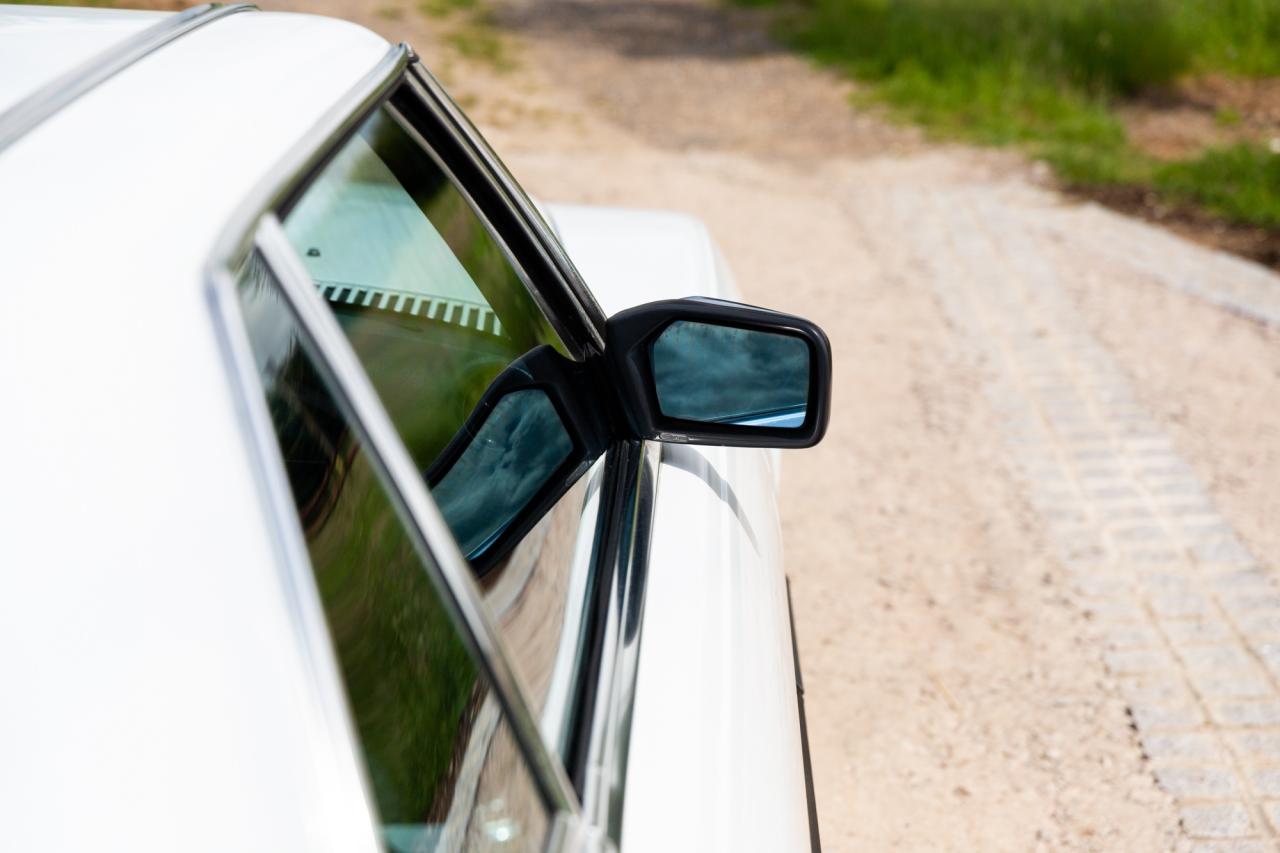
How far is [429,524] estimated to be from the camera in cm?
104

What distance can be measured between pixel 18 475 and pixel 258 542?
187 mm

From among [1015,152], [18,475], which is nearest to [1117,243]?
[1015,152]

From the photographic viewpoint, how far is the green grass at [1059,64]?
322 inches

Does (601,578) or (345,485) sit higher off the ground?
(345,485)

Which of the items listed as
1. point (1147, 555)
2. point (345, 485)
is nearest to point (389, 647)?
point (345, 485)

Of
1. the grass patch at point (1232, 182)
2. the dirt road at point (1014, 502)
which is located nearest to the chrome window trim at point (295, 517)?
the dirt road at point (1014, 502)

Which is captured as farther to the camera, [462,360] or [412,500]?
[462,360]

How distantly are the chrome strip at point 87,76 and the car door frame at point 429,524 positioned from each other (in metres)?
0.22

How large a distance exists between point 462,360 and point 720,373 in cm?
41

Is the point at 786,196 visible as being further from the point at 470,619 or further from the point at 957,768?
the point at 470,619

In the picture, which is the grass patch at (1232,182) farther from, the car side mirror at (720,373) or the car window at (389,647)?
the car window at (389,647)

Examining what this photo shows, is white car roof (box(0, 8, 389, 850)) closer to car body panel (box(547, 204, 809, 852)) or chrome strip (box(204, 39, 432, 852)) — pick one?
chrome strip (box(204, 39, 432, 852))

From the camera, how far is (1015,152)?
324 inches

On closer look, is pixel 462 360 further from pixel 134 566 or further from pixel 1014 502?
pixel 1014 502
